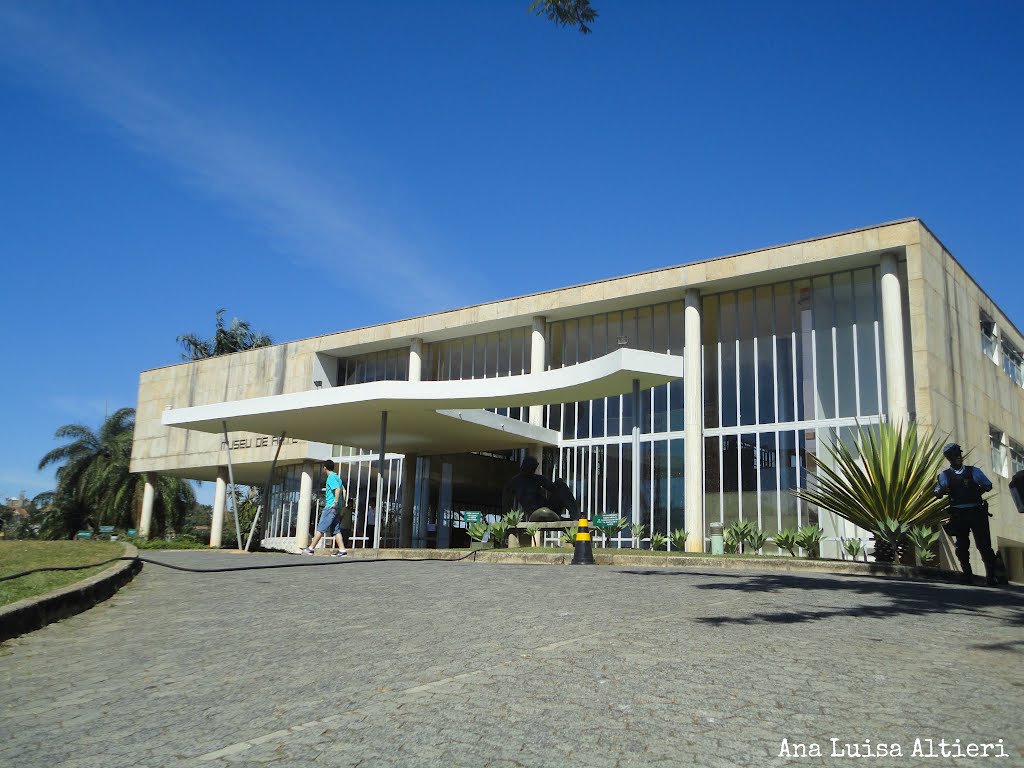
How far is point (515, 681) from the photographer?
461 centimetres

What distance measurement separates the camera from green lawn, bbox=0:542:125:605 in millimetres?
→ 7836

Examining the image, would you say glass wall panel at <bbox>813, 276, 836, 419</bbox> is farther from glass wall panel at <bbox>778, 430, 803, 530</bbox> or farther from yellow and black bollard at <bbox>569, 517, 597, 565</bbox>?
yellow and black bollard at <bbox>569, 517, 597, 565</bbox>

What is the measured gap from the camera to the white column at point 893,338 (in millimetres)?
Answer: 20500

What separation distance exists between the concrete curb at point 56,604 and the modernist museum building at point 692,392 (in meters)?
9.36

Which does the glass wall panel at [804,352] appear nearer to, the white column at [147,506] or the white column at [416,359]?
the white column at [416,359]

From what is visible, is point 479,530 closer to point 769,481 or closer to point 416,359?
point 769,481

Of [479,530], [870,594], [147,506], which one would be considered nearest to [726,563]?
[870,594]

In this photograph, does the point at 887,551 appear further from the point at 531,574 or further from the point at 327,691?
the point at 327,691

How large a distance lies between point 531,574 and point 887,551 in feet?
29.4

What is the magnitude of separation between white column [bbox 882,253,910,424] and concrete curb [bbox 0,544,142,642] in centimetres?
1756

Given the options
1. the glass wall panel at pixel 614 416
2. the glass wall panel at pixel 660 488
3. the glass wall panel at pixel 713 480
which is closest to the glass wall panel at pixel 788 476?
the glass wall panel at pixel 713 480

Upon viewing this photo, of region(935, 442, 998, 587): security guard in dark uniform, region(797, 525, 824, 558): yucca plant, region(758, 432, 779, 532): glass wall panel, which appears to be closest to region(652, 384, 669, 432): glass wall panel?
region(758, 432, 779, 532): glass wall panel

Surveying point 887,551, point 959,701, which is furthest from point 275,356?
point 959,701

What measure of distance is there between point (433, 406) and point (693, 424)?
8.20m
